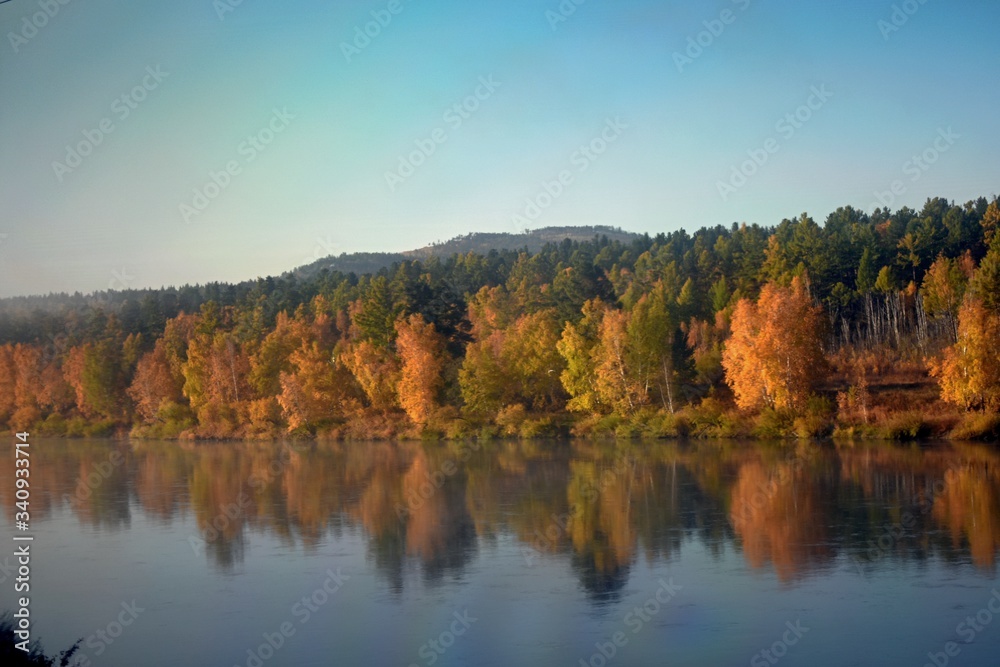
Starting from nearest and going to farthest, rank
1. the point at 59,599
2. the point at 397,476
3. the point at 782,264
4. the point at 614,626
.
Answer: the point at 614,626, the point at 59,599, the point at 397,476, the point at 782,264

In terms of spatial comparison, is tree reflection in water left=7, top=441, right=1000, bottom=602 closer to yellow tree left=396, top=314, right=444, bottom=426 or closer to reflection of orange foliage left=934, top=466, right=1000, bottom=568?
reflection of orange foliage left=934, top=466, right=1000, bottom=568

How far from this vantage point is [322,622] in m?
17.2

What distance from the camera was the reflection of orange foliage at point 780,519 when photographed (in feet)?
68.5

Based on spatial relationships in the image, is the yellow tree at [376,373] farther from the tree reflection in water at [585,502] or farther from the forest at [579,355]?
the tree reflection in water at [585,502]

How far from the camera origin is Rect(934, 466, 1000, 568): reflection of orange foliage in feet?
68.7

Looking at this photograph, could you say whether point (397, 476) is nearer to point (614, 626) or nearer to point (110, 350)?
point (614, 626)

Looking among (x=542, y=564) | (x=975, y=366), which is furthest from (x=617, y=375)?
(x=542, y=564)

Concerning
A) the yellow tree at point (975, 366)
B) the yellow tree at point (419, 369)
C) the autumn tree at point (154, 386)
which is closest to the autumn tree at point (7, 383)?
the autumn tree at point (154, 386)

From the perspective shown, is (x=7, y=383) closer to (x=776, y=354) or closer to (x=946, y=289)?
(x=776, y=354)

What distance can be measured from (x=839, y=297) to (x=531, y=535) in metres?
51.7

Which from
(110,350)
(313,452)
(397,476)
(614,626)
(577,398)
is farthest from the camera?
(110,350)

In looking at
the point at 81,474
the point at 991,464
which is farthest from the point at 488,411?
the point at 991,464

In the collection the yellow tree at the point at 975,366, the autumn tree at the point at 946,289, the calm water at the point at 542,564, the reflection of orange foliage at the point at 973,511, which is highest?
the autumn tree at the point at 946,289

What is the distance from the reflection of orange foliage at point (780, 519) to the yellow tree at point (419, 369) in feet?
86.6
